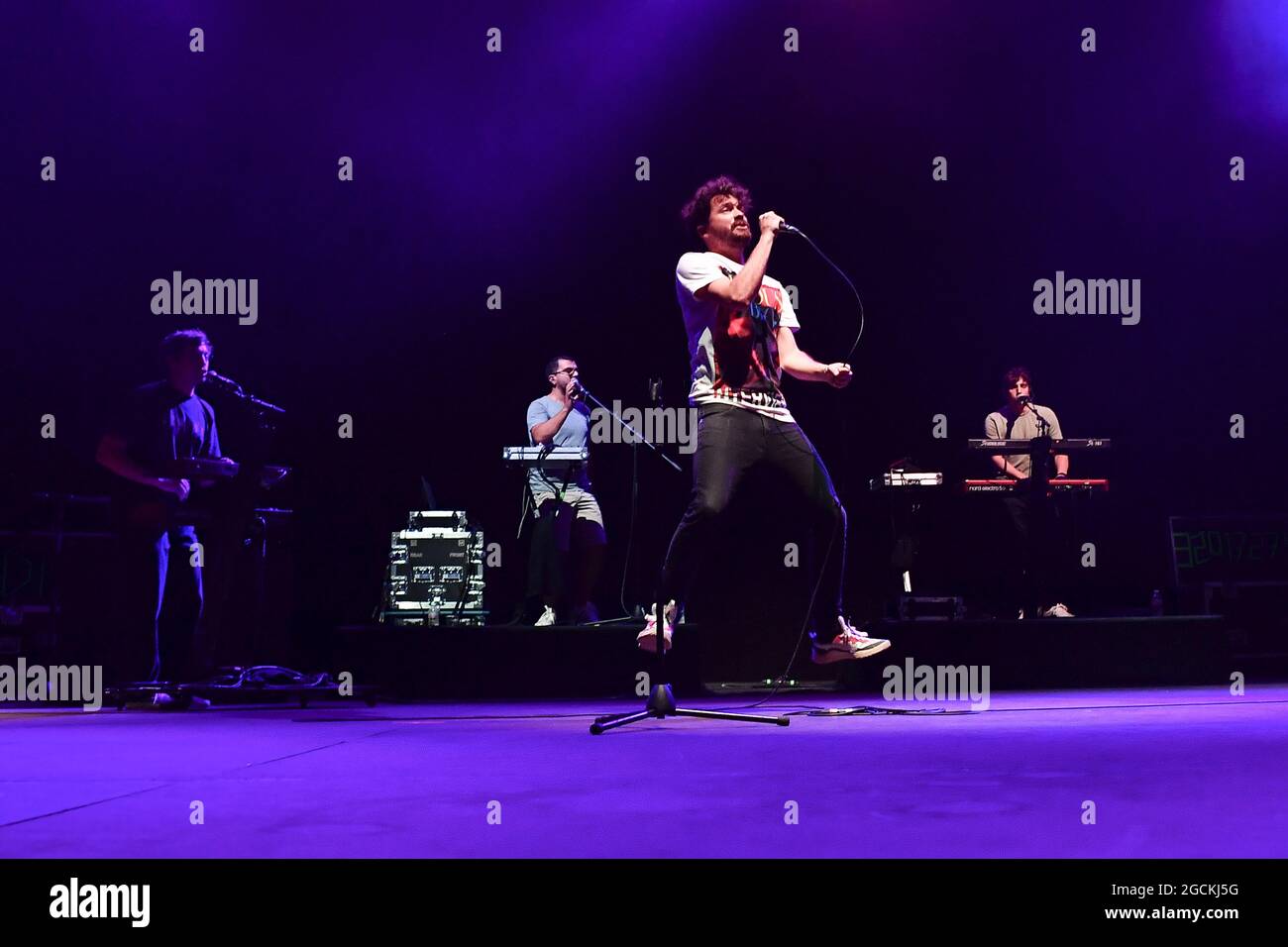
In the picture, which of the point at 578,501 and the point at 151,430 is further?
the point at 578,501

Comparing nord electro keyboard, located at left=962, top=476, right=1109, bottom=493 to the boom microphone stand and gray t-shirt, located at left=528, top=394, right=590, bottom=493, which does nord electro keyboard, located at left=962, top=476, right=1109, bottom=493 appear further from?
the boom microphone stand

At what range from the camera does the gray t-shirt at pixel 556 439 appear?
28.2 ft

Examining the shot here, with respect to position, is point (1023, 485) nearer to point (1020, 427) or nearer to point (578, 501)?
point (1020, 427)

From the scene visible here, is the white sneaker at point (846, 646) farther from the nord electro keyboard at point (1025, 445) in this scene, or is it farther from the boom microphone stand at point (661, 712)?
the nord electro keyboard at point (1025, 445)

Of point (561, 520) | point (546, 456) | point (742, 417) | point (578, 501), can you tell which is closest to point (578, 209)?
point (546, 456)

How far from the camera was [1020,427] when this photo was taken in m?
8.91

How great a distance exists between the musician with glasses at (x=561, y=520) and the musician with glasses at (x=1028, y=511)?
256 cm

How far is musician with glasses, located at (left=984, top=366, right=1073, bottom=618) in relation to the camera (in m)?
8.19

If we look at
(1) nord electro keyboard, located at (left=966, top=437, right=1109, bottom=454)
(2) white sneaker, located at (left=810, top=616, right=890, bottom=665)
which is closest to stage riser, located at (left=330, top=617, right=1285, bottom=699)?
(1) nord electro keyboard, located at (left=966, top=437, right=1109, bottom=454)

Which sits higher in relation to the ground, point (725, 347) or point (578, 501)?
point (725, 347)

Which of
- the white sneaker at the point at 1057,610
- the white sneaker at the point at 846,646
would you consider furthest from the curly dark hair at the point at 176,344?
the white sneaker at the point at 1057,610

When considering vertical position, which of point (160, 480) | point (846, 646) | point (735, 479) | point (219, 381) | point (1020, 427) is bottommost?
point (846, 646)

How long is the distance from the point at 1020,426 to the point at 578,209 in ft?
10.9

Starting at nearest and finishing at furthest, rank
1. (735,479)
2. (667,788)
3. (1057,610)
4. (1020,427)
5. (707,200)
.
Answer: (667,788) → (735,479) → (707,200) → (1057,610) → (1020,427)
